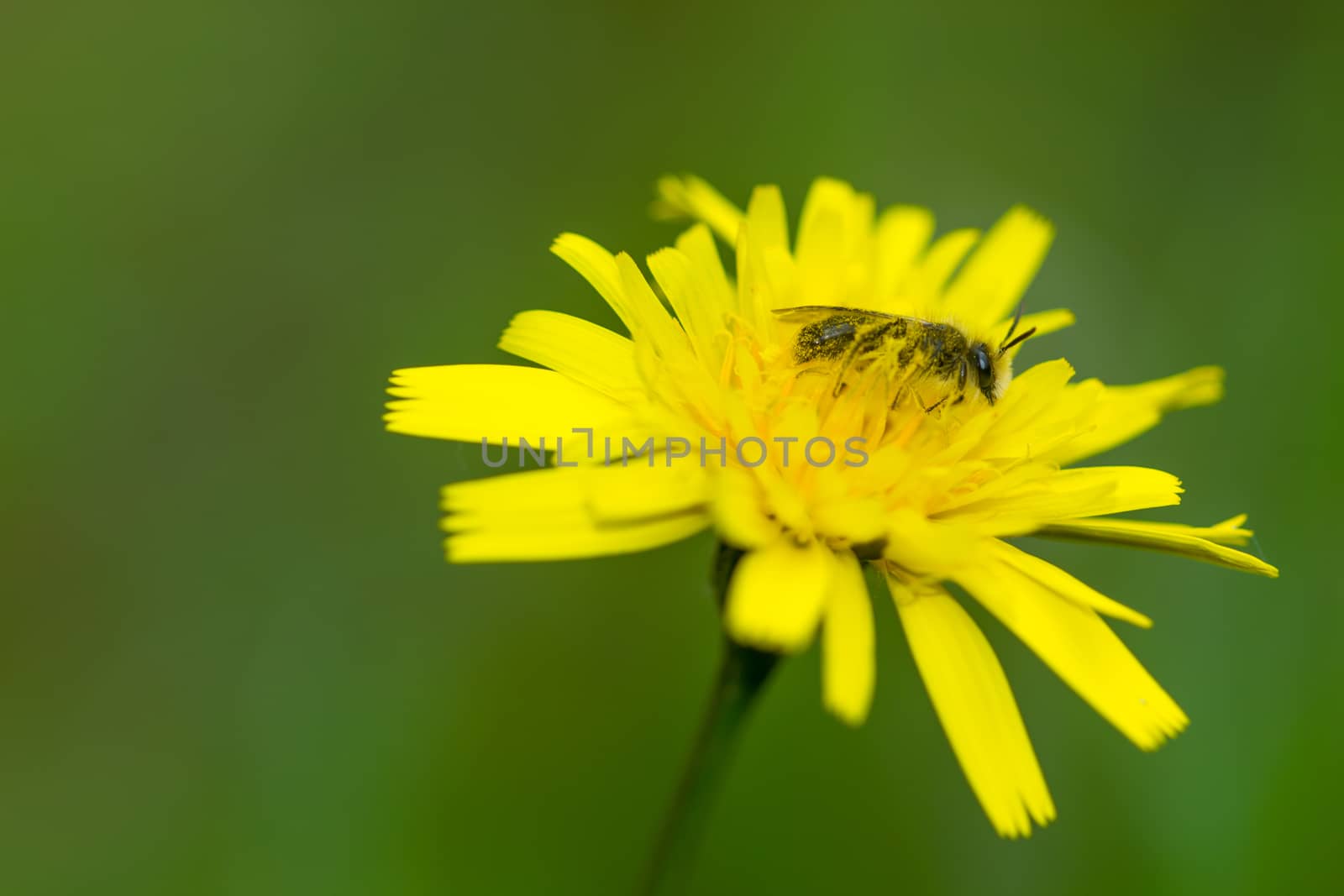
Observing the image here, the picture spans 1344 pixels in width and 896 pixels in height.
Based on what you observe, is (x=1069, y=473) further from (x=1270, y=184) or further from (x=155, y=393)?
(x=155, y=393)

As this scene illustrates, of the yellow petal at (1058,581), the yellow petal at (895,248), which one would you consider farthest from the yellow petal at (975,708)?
the yellow petal at (895,248)

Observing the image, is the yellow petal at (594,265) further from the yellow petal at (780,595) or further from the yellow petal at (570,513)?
the yellow petal at (780,595)

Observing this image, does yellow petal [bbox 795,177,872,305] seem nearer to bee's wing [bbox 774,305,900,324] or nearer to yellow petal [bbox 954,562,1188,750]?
bee's wing [bbox 774,305,900,324]

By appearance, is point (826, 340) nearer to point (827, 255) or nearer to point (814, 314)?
point (814, 314)

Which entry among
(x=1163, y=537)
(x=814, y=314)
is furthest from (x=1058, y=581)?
(x=814, y=314)

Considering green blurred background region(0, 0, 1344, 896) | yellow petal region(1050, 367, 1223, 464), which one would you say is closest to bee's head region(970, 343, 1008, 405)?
yellow petal region(1050, 367, 1223, 464)
